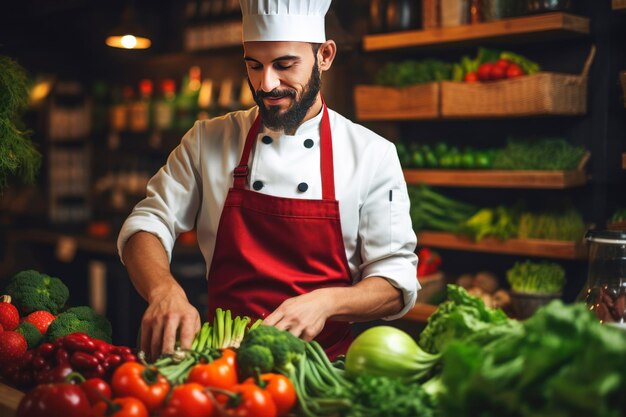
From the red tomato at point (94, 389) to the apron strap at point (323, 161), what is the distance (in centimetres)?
98

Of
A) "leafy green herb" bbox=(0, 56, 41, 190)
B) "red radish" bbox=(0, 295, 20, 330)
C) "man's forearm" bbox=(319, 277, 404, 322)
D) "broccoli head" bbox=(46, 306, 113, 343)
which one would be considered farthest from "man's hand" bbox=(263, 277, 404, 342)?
"leafy green herb" bbox=(0, 56, 41, 190)

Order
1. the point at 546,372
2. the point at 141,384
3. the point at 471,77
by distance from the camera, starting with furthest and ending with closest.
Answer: the point at 471,77, the point at 141,384, the point at 546,372

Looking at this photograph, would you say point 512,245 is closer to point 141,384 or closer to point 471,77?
point 471,77

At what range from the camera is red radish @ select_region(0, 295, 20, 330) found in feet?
7.13

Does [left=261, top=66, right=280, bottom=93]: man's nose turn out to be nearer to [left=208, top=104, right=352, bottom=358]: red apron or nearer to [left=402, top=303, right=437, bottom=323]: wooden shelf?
[left=208, top=104, right=352, bottom=358]: red apron

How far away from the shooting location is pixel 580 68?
3947 mm

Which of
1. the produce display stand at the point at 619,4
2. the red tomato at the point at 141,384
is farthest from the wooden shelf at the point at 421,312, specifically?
the red tomato at the point at 141,384

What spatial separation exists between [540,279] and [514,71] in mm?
1043

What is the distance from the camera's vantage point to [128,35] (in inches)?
163

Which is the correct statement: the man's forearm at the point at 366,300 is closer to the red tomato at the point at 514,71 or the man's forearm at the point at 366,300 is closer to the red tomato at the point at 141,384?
the red tomato at the point at 141,384

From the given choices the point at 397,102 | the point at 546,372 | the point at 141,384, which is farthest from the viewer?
the point at 397,102

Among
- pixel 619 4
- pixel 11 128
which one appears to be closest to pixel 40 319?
pixel 11 128

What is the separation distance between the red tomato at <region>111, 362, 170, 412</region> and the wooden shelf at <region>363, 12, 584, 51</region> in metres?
2.78

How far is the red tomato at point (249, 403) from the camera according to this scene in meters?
1.48
